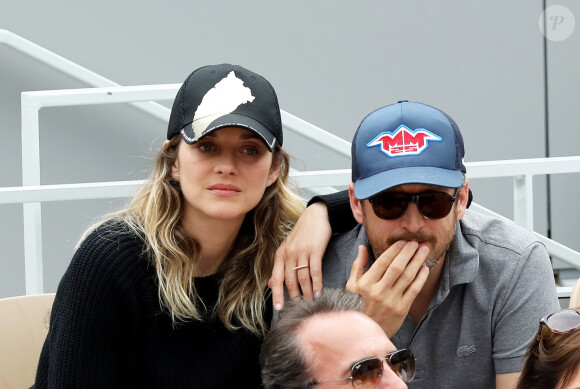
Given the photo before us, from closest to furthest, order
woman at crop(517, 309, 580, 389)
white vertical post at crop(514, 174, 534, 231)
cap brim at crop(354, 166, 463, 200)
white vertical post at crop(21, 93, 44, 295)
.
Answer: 1. woman at crop(517, 309, 580, 389)
2. cap brim at crop(354, 166, 463, 200)
3. white vertical post at crop(514, 174, 534, 231)
4. white vertical post at crop(21, 93, 44, 295)

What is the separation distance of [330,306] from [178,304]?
487 millimetres

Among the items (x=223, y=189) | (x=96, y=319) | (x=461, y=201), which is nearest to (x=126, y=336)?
(x=96, y=319)

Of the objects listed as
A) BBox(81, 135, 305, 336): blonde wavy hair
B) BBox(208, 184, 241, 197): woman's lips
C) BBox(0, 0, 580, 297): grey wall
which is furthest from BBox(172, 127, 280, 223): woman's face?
BBox(0, 0, 580, 297): grey wall

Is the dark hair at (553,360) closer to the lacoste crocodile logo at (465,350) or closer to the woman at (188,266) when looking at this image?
the lacoste crocodile logo at (465,350)

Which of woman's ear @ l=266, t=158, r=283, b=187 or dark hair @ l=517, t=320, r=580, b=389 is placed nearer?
dark hair @ l=517, t=320, r=580, b=389

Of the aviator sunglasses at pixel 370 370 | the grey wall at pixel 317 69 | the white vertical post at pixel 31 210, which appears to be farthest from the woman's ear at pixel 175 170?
the grey wall at pixel 317 69

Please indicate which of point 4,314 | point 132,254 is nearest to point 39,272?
point 4,314

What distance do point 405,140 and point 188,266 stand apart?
2.06ft

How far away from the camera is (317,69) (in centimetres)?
388

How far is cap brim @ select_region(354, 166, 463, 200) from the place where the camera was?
2021mm

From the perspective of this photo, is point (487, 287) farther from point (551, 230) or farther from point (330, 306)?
point (551, 230)

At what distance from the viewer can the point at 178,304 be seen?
2.17 meters

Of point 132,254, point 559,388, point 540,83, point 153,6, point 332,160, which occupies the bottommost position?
point 559,388

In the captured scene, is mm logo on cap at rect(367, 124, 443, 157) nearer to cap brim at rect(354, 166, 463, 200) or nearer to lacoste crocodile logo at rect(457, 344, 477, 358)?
cap brim at rect(354, 166, 463, 200)
